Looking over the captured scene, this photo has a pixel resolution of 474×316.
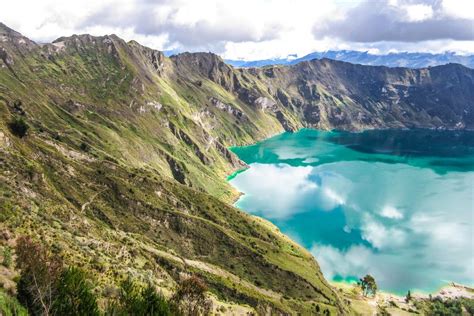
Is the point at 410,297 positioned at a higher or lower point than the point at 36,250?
higher

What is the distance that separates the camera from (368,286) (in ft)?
483

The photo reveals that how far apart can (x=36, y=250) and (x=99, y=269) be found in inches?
762

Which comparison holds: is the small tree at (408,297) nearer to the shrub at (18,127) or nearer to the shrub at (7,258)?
the shrub at (7,258)

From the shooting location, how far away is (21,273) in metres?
47.1

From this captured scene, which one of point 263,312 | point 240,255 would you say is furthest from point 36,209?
point 240,255

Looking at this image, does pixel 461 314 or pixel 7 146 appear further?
pixel 461 314

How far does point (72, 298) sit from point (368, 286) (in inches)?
4895

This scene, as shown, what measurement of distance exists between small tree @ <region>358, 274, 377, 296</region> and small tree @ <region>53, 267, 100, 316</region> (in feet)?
395

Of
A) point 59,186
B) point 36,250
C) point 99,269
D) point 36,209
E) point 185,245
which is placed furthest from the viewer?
point 185,245

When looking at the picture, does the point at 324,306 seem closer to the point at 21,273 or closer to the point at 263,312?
the point at 263,312

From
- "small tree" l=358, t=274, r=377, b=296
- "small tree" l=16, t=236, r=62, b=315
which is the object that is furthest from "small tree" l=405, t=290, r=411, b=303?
"small tree" l=16, t=236, r=62, b=315

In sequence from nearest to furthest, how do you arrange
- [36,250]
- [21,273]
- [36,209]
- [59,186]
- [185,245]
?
[21,273]
[36,250]
[36,209]
[59,186]
[185,245]

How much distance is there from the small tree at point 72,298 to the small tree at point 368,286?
12029 centimetres

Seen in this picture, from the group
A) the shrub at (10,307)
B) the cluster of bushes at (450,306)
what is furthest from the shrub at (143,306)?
the cluster of bushes at (450,306)
